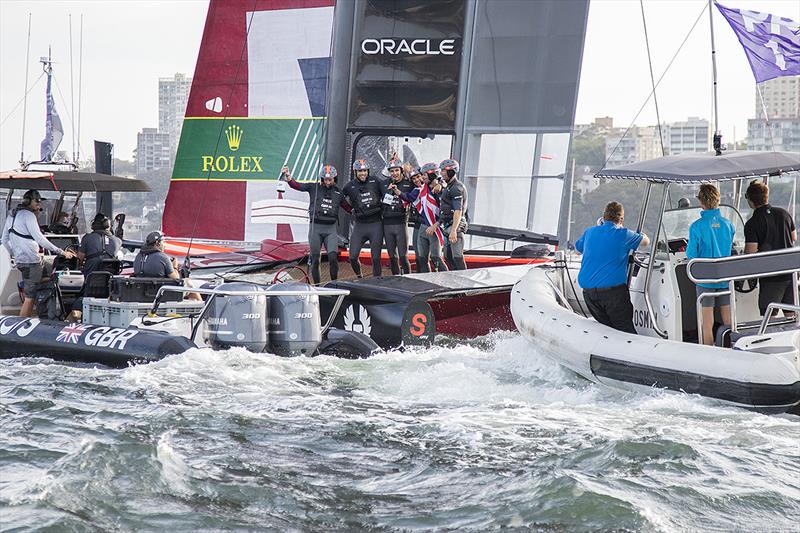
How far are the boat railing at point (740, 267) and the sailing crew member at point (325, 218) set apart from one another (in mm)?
5397

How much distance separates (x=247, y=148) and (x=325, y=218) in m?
2.78

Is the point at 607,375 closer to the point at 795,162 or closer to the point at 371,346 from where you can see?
the point at 795,162

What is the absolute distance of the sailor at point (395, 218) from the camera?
11.5 metres

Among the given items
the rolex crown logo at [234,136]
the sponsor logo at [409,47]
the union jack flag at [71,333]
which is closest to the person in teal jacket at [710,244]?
the union jack flag at [71,333]

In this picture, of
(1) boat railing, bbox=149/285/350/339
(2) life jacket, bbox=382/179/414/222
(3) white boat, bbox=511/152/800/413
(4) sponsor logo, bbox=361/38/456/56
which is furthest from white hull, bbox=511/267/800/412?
(4) sponsor logo, bbox=361/38/456/56

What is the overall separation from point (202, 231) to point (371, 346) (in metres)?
5.94

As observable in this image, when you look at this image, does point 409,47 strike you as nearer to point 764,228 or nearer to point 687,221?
point 687,221

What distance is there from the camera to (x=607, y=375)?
23.6 feet

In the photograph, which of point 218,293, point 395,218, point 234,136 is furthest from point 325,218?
point 218,293

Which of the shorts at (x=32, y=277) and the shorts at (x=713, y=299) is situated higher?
the shorts at (x=713, y=299)

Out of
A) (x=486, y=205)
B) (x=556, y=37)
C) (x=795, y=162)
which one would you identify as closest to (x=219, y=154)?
(x=486, y=205)

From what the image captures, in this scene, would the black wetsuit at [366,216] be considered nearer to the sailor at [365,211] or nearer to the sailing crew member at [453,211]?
the sailor at [365,211]

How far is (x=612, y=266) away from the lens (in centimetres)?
758

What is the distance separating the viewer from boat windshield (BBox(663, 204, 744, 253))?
7652 millimetres
